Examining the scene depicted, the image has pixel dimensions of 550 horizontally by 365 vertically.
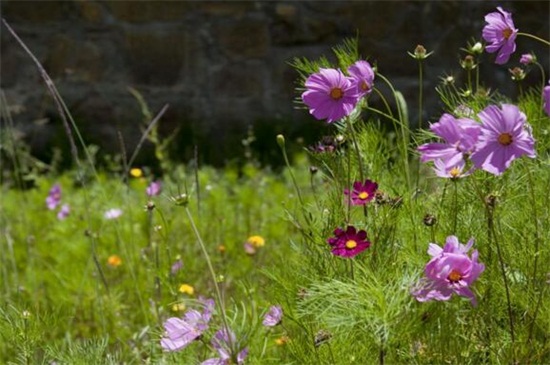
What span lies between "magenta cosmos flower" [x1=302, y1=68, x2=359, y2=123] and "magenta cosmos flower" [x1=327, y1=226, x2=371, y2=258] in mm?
156

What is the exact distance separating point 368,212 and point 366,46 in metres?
3.33

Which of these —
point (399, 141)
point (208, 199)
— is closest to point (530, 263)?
point (399, 141)

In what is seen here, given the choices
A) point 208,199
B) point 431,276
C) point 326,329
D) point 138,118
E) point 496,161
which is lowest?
point 138,118

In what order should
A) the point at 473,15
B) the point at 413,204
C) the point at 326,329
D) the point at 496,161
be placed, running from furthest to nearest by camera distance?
1. the point at 473,15
2. the point at 413,204
3. the point at 326,329
4. the point at 496,161

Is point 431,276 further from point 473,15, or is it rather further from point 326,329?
point 473,15

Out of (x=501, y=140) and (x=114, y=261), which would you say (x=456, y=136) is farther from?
(x=114, y=261)

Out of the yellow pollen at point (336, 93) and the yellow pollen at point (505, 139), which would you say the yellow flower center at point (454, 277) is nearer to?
the yellow pollen at point (505, 139)

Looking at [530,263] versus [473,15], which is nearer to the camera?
[530,263]

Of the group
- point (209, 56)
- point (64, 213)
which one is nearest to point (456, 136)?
point (64, 213)

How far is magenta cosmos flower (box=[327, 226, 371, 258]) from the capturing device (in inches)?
55.1

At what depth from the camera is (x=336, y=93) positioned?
144cm

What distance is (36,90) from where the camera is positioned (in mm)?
5008

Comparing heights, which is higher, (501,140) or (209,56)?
(501,140)

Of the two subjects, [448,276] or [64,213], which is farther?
[64,213]
